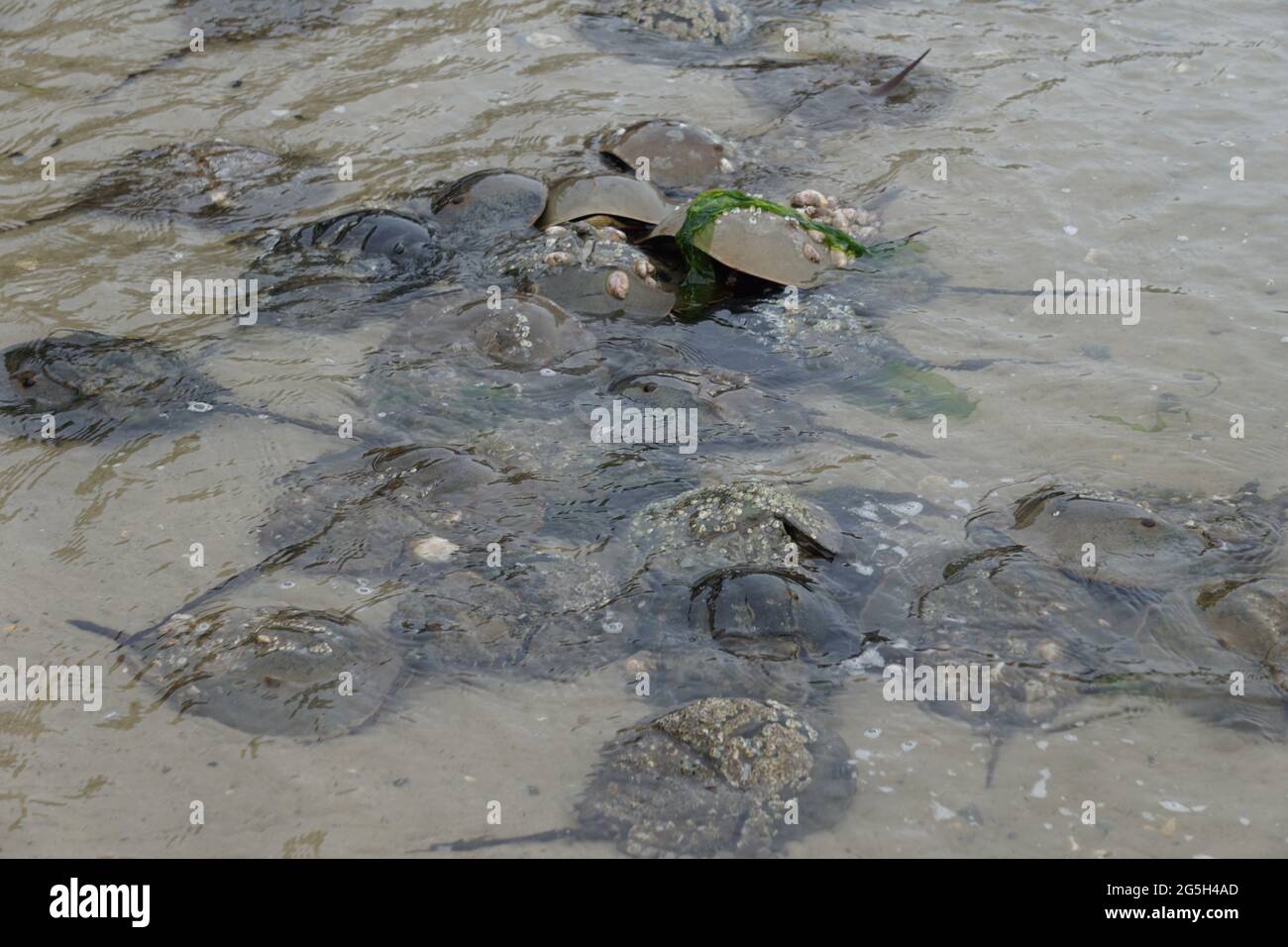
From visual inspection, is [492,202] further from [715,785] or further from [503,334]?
[715,785]

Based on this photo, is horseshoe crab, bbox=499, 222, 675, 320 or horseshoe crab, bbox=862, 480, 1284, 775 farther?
horseshoe crab, bbox=499, 222, 675, 320

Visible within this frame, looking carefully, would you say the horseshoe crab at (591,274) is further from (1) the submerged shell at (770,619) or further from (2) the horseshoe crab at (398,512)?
(1) the submerged shell at (770,619)

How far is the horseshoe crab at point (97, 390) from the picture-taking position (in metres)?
4.89

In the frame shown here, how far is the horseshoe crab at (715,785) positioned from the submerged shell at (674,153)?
172 inches

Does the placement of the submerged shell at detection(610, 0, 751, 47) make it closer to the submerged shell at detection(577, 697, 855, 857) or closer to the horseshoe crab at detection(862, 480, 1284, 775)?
the horseshoe crab at detection(862, 480, 1284, 775)

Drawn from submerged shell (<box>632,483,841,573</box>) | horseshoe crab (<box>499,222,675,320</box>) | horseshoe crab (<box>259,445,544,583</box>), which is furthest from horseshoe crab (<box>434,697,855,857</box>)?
horseshoe crab (<box>499,222,675,320</box>)

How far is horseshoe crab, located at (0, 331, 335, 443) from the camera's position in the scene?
16.0 feet

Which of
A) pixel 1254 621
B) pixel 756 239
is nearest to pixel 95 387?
pixel 756 239

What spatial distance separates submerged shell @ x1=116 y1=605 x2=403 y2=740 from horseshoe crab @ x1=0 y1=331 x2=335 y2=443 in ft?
4.44

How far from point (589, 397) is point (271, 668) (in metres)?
2.09

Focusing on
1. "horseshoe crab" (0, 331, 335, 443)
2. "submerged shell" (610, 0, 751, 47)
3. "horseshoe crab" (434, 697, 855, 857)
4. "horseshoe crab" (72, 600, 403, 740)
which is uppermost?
"submerged shell" (610, 0, 751, 47)

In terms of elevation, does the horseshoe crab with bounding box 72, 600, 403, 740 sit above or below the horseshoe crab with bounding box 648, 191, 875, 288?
below

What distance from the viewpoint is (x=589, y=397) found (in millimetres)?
5203

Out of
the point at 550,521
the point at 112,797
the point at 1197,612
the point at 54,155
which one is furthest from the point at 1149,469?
the point at 54,155
